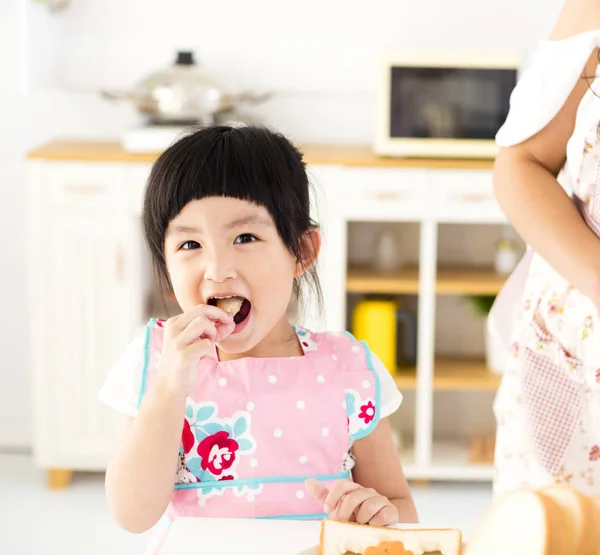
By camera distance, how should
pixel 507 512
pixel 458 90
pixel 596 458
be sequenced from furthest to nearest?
1. pixel 458 90
2. pixel 596 458
3. pixel 507 512

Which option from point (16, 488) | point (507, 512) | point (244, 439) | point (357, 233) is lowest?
point (16, 488)

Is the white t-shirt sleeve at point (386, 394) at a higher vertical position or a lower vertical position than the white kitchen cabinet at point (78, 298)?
higher

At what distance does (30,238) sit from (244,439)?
1959mm

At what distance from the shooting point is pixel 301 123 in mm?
3223

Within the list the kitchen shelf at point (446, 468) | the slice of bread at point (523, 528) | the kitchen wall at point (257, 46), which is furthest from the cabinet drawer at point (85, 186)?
the slice of bread at point (523, 528)

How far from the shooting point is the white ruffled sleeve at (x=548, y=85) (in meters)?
1.29

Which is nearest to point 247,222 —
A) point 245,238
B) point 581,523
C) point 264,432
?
point 245,238

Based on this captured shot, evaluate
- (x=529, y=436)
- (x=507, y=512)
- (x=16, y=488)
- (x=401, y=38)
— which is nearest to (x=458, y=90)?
(x=401, y=38)

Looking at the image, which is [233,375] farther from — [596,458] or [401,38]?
[401,38]

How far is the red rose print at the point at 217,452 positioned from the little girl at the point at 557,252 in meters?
0.48

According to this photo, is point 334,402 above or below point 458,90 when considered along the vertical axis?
below

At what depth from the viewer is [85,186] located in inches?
113

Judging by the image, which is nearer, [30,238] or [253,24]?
[30,238]

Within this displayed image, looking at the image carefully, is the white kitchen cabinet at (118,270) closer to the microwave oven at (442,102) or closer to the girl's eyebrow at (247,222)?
the microwave oven at (442,102)
